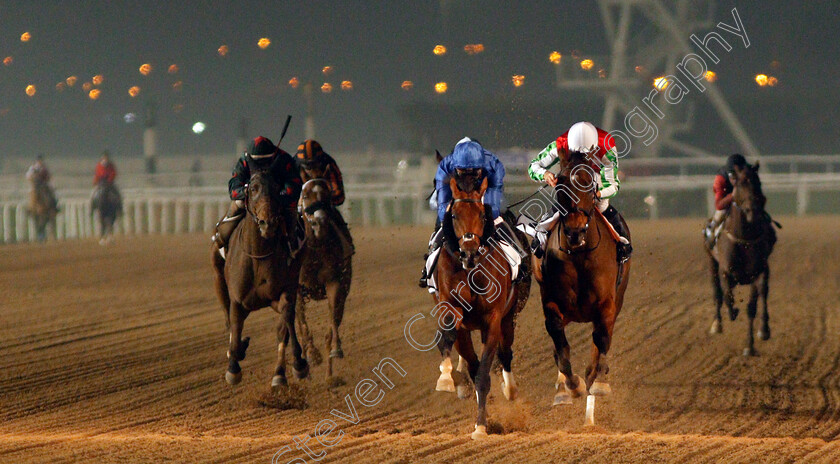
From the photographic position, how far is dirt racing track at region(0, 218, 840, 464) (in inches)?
236

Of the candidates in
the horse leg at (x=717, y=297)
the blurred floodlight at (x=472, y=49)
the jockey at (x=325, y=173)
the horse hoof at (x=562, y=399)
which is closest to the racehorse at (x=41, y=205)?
the blurred floodlight at (x=472, y=49)

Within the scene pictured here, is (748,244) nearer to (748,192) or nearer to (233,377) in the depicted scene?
(748,192)

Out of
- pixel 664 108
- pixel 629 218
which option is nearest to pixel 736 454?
pixel 629 218

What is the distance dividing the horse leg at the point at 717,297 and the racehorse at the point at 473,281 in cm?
579

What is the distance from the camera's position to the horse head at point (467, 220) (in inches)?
247

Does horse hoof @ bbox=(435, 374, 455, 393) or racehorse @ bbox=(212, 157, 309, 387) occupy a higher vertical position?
racehorse @ bbox=(212, 157, 309, 387)

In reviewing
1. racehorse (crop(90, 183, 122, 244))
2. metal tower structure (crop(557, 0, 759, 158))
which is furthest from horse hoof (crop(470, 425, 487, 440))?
metal tower structure (crop(557, 0, 759, 158))

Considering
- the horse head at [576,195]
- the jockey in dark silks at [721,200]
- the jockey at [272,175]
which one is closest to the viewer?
the horse head at [576,195]

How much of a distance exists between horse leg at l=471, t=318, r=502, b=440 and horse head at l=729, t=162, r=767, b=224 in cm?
534

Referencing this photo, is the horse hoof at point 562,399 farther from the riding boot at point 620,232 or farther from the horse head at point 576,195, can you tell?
the horse head at point 576,195

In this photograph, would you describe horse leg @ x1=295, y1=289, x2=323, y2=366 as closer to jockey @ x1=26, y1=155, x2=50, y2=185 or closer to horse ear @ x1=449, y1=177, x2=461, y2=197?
horse ear @ x1=449, y1=177, x2=461, y2=197

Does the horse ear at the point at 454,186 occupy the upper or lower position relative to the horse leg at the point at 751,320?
upper

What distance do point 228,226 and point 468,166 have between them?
9.26 feet

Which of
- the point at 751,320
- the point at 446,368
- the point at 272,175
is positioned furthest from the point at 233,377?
the point at 751,320
